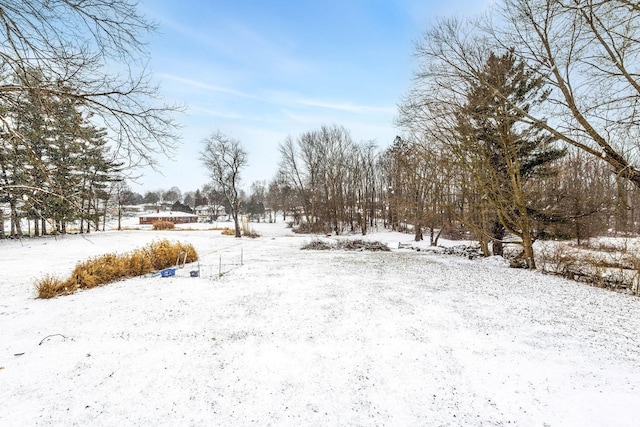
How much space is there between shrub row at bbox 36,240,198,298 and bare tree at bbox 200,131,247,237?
46.0 feet

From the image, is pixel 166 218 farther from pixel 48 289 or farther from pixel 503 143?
pixel 503 143

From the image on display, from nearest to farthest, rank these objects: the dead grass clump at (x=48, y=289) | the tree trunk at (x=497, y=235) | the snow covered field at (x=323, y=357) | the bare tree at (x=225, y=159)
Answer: the snow covered field at (x=323, y=357), the dead grass clump at (x=48, y=289), the tree trunk at (x=497, y=235), the bare tree at (x=225, y=159)

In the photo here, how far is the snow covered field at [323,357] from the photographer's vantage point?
2509 mm

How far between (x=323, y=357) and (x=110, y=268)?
7.54 metres

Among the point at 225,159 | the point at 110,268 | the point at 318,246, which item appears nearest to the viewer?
the point at 110,268

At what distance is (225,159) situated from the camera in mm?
25172

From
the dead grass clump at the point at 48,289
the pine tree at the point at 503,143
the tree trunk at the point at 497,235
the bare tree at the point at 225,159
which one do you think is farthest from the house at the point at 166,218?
the pine tree at the point at 503,143

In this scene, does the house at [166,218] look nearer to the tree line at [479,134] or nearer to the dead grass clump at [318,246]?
the dead grass clump at [318,246]

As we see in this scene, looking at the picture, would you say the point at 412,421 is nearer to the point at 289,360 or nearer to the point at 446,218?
the point at 289,360

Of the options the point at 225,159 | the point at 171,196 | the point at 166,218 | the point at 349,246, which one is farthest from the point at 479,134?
the point at 171,196

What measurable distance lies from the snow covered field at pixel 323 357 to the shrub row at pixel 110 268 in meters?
0.50

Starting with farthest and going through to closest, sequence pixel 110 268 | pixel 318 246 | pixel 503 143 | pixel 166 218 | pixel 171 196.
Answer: pixel 171 196 → pixel 166 218 → pixel 318 246 → pixel 503 143 → pixel 110 268

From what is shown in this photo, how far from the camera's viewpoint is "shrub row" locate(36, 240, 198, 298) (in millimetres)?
6436

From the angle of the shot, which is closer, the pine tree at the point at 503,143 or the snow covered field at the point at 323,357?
the snow covered field at the point at 323,357
